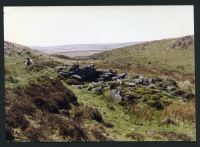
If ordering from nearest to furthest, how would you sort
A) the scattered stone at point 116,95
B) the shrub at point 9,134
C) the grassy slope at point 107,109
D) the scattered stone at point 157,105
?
the shrub at point 9,134 < the grassy slope at point 107,109 < the scattered stone at point 157,105 < the scattered stone at point 116,95

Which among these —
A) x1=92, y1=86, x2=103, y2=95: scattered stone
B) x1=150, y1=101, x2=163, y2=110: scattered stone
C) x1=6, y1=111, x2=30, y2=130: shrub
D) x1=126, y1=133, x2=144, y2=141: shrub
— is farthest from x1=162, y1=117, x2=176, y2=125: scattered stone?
x1=6, y1=111, x2=30, y2=130: shrub

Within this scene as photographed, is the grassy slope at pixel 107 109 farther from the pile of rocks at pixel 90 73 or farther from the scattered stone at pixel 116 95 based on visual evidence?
the pile of rocks at pixel 90 73

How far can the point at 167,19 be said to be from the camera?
22047 millimetres

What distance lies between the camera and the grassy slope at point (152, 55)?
2214cm

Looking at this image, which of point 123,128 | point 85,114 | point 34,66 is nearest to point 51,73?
point 34,66

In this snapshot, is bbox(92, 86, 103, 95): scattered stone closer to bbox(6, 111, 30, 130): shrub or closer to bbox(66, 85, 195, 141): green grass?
bbox(66, 85, 195, 141): green grass

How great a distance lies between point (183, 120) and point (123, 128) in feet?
7.52

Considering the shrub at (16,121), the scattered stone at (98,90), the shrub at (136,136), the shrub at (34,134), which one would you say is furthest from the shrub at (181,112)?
the shrub at (16,121)

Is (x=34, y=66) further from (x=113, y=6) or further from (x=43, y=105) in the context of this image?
(x=113, y=6)

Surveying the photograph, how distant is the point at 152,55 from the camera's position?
882 inches

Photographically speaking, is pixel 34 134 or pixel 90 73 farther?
pixel 90 73

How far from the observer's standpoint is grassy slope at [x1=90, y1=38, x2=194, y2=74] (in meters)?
22.1

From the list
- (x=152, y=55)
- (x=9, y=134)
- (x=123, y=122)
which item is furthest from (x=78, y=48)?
(x=9, y=134)

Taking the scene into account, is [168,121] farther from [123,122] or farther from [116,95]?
[116,95]
